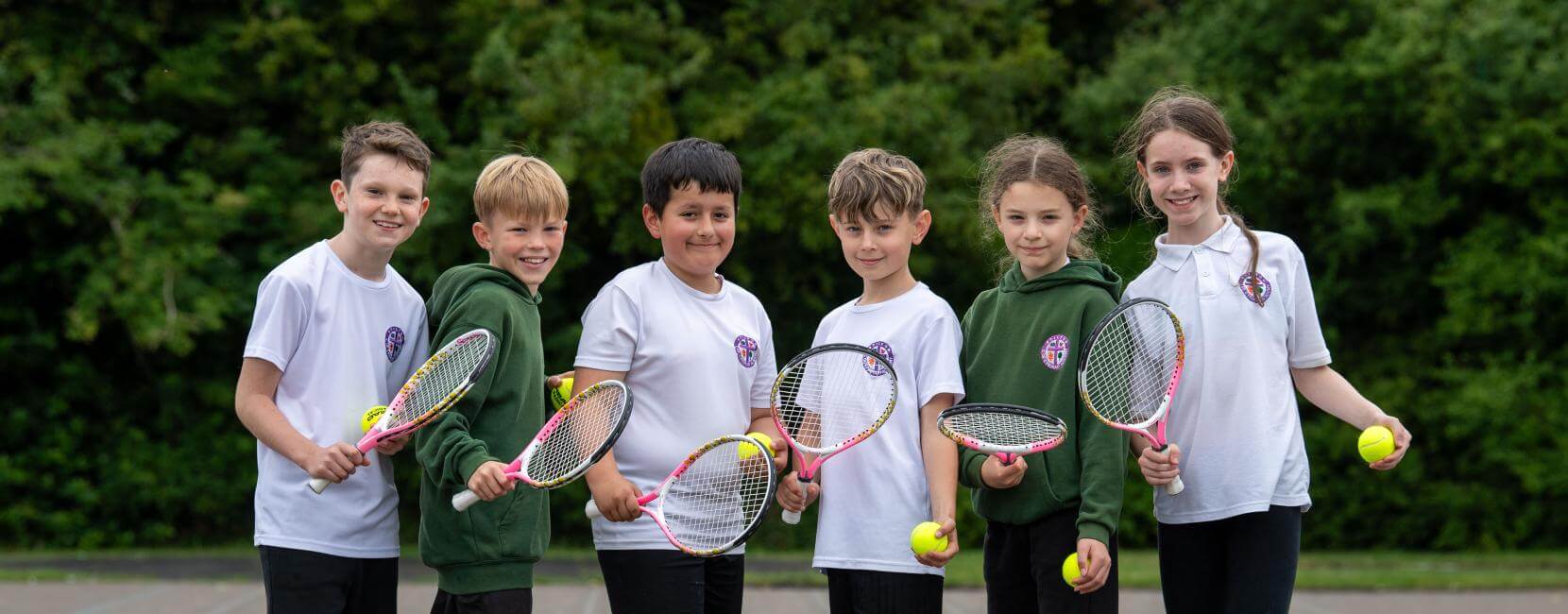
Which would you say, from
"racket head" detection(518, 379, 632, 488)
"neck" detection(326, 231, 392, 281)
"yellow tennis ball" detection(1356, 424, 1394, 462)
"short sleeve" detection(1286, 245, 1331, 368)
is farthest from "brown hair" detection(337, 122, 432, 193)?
"yellow tennis ball" detection(1356, 424, 1394, 462)

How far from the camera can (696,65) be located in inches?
518

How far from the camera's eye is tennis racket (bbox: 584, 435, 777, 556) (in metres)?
3.32

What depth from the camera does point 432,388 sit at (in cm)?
334

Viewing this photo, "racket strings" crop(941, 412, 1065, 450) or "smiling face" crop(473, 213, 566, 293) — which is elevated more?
"smiling face" crop(473, 213, 566, 293)

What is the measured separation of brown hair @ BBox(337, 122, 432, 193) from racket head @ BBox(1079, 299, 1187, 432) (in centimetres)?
172

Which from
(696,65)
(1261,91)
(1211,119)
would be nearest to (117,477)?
(696,65)

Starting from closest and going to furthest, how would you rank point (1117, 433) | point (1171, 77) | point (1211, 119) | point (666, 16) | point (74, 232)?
point (1117, 433) < point (1211, 119) < point (74, 232) < point (1171, 77) < point (666, 16)

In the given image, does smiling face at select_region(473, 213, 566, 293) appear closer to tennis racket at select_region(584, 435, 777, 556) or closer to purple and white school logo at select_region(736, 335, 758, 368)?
purple and white school logo at select_region(736, 335, 758, 368)

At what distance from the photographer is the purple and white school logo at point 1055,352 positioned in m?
3.45

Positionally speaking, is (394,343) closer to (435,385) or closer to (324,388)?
(324,388)

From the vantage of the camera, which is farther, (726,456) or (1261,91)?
(1261,91)

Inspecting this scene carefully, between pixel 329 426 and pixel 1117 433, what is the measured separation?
1.87 meters

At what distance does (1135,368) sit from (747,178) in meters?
9.65

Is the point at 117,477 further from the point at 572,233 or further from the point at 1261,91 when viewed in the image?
the point at 1261,91
